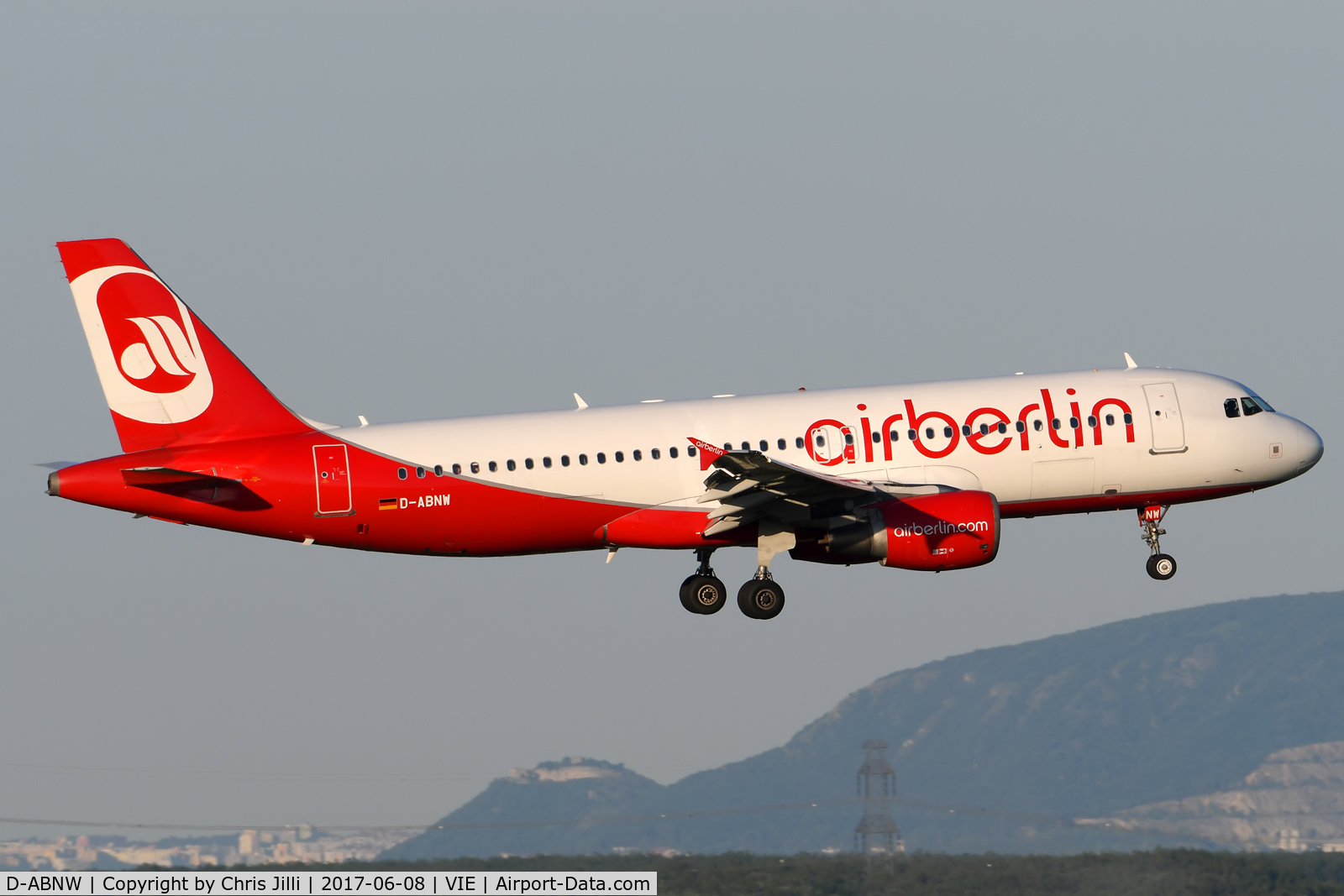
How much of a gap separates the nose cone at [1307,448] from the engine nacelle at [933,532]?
10245 mm

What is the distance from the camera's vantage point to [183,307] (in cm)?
4531

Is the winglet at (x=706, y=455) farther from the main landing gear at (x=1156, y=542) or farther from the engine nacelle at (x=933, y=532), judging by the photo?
the main landing gear at (x=1156, y=542)

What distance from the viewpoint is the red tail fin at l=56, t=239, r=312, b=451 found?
4400 centimetres

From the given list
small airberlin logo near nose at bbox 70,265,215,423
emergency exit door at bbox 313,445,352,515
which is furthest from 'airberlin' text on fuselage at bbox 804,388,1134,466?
small airberlin logo near nose at bbox 70,265,215,423

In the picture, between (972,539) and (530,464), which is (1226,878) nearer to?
(972,539)

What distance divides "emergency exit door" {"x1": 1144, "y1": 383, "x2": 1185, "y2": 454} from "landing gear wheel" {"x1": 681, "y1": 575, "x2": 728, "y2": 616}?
483 inches

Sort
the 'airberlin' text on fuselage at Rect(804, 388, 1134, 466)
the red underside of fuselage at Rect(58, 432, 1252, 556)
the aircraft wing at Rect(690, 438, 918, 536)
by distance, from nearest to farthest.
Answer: the aircraft wing at Rect(690, 438, 918, 536) < the red underside of fuselage at Rect(58, 432, 1252, 556) < the 'airberlin' text on fuselage at Rect(804, 388, 1134, 466)

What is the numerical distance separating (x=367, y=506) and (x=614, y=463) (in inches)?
251

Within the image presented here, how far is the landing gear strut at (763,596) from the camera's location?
147ft

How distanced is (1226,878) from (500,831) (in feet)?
62.5

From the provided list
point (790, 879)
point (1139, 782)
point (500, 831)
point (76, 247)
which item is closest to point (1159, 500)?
point (790, 879)

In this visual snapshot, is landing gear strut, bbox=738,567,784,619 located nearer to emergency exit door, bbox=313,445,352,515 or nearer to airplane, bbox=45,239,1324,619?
airplane, bbox=45,239,1324,619

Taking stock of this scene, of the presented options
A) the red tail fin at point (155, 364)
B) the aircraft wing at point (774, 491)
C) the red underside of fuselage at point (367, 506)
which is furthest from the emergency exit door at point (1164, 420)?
the red tail fin at point (155, 364)

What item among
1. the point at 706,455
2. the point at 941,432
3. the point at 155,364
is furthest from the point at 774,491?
the point at 155,364
